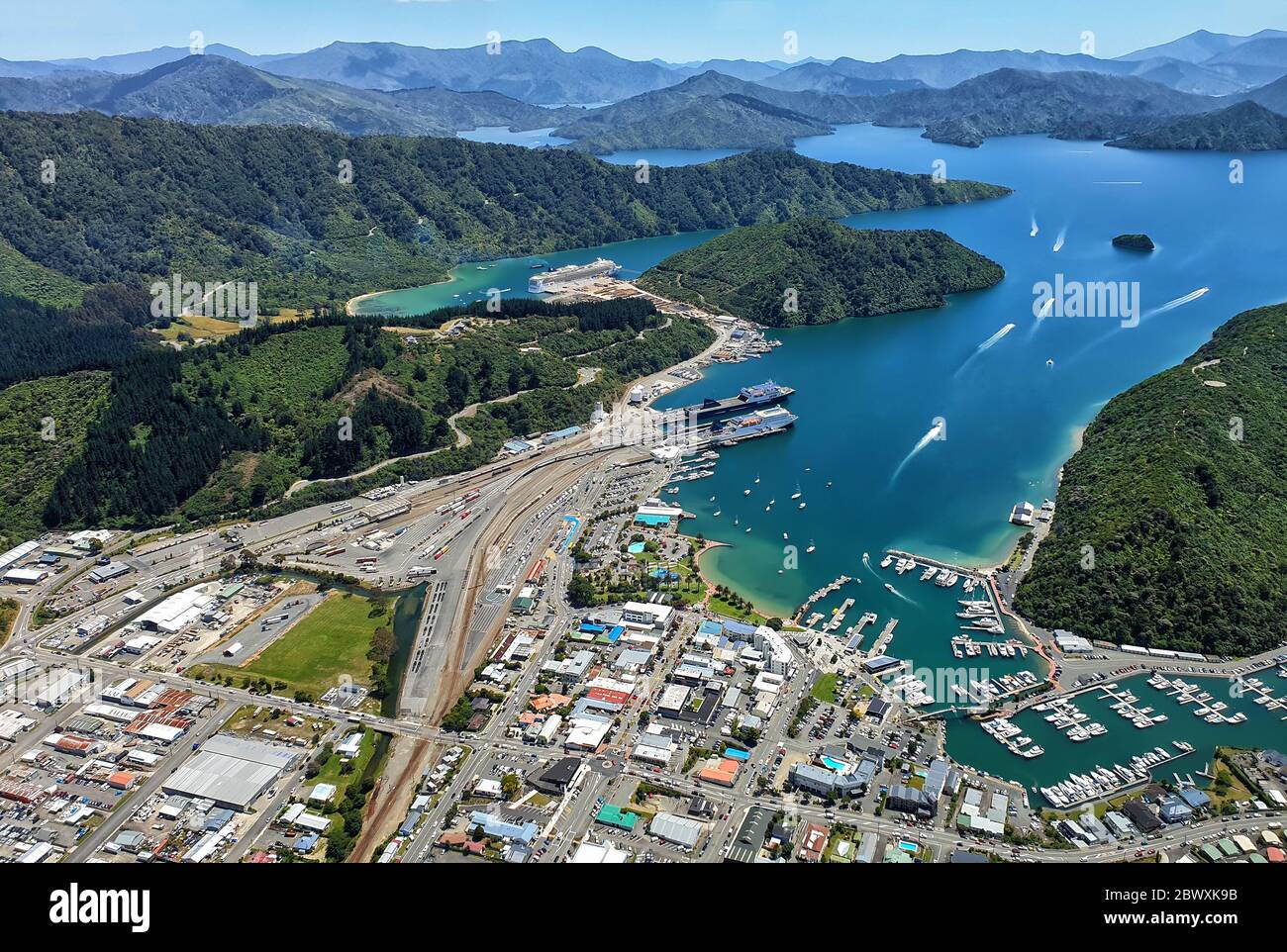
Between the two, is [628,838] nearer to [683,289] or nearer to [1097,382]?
[1097,382]

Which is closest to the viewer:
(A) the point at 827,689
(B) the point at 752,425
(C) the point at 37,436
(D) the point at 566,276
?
(A) the point at 827,689

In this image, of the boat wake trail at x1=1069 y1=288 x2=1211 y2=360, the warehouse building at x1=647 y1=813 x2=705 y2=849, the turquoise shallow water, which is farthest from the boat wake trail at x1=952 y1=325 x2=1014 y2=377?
the warehouse building at x1=647 y1=813 x2=705 y2=849

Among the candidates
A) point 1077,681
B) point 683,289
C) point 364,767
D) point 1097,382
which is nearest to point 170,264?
point 683,289

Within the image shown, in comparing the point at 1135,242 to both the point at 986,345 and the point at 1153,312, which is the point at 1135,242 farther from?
the point at 986,345

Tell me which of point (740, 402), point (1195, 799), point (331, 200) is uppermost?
point (331, 200)

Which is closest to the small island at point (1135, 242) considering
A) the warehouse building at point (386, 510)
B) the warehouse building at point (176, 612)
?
the warehouse building at point (386, 510)

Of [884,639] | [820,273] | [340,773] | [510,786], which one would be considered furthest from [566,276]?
[510,786]
